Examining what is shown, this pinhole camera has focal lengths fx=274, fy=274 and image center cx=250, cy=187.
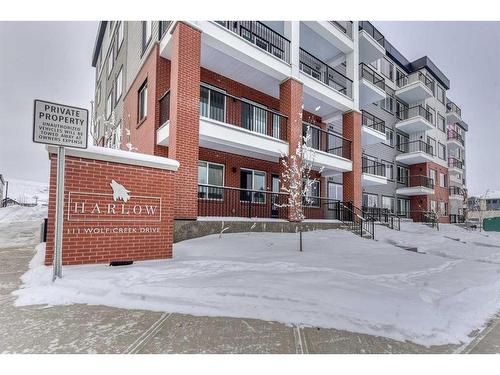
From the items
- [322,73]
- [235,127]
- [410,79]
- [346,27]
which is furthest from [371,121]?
[235,127]

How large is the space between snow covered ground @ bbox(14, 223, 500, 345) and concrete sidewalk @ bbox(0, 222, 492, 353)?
19 centimetres

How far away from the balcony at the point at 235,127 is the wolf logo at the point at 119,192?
4017 millimetres

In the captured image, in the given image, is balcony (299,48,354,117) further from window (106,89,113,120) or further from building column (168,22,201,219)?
window (106,89,113,120)

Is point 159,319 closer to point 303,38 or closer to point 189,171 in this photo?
point 189,171

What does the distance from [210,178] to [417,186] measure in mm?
19415

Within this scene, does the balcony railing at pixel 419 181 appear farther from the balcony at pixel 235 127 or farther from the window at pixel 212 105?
the window at pixel 212 105

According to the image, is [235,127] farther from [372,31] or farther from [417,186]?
[417,186]

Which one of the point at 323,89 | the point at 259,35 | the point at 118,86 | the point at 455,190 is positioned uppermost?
the point at 259,35

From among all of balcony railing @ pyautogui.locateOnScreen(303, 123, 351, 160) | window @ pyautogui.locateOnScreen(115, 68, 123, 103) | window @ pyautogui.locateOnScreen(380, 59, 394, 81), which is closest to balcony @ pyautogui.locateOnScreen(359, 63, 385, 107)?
balcony railing @ pyautogui.locateOnScreen(303, 123, 351, 160)

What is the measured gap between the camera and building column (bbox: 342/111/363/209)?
14195 mm

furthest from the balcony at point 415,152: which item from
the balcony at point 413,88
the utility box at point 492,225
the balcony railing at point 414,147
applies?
the utility box at point 492,225

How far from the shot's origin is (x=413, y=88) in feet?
74.7

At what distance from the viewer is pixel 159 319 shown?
3.07 m

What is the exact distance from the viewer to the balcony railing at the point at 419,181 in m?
23.3
